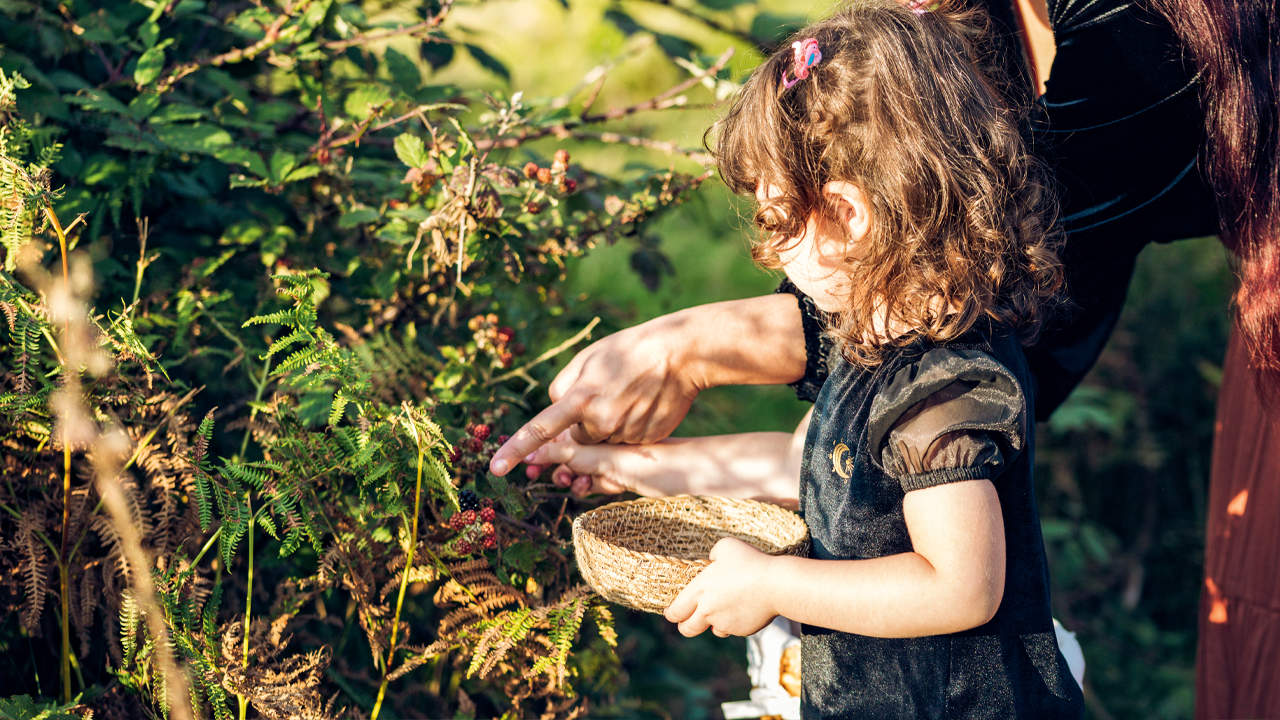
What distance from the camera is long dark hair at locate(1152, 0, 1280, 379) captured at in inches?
60.2

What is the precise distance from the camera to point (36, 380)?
4.56 feet

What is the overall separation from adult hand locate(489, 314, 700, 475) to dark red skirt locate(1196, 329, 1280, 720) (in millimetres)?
1050

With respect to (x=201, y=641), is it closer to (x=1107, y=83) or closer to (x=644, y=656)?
(x=644, y=656)

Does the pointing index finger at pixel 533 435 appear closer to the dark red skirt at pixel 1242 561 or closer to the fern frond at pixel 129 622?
the fern frond at pixel 129 622

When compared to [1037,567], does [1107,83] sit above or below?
above

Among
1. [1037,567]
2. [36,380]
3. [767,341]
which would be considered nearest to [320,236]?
[36,380]

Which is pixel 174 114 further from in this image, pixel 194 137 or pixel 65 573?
pixel 65 573

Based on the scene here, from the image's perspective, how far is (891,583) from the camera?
1.23m

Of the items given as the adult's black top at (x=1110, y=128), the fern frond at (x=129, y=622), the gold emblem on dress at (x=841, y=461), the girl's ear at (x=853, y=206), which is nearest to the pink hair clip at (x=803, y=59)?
the girl's ear at (x=853, y=206)

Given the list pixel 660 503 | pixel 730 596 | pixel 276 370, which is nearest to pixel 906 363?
pixel 730 596

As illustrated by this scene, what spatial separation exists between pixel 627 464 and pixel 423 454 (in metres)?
0.44

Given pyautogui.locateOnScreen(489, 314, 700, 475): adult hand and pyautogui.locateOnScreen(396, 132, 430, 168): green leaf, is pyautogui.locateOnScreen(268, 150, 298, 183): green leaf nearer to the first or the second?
pyautogui.locateOnScreen(396, 132, 430, 168): green leaf

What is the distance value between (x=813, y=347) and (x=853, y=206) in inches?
13.4

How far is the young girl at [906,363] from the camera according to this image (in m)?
1.23
